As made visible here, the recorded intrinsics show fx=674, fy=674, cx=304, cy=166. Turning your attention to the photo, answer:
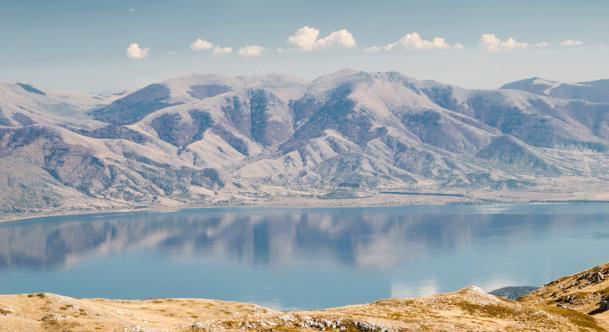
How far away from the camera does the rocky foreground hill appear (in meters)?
70.1

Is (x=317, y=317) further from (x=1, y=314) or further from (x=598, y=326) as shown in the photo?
(x=598, y=326)

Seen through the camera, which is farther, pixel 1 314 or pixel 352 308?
pixel 352 308

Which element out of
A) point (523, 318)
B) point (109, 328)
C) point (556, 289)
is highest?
point (109, 328)

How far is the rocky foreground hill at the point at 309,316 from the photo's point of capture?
70125mm

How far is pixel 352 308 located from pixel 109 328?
118 ft

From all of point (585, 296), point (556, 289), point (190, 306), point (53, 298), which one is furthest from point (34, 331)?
point (556, 289)

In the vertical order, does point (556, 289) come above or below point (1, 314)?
below

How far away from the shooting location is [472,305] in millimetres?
92375

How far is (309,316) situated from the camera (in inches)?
2936

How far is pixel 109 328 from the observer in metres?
68.1

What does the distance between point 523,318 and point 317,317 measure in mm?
29895

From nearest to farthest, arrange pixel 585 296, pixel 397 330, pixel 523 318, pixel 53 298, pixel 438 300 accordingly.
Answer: pixel 397 330
pixel 53 298
pixel 523 318
pixel 438 300
pixel 585 296

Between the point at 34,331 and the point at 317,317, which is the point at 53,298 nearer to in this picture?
the point at 34,331

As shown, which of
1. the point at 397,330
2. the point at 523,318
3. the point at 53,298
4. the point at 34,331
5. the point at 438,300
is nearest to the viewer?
the point at 34,331
